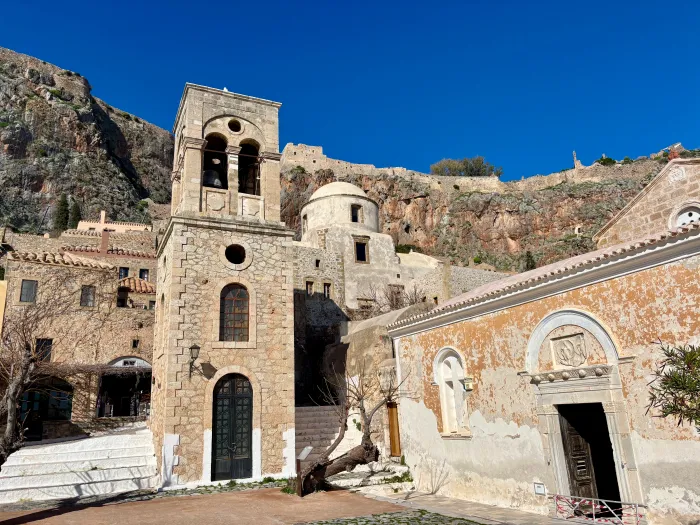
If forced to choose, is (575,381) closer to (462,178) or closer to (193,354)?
(193,354)

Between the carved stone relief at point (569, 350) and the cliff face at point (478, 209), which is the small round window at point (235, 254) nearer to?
the carved stone relief at point (569, 350)

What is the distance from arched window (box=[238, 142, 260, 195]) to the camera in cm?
1631

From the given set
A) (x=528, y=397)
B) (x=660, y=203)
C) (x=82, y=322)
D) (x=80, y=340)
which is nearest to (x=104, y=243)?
(x=82, y=322)

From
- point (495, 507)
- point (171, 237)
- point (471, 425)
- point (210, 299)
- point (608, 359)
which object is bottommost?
point (495, 507)

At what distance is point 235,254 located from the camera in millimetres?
14852

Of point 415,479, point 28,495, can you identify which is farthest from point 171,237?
point 415,479

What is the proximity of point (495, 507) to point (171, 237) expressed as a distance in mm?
10509

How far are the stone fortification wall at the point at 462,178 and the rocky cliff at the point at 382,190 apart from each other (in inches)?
5.2

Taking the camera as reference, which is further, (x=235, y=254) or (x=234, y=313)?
(x=235, y=254)

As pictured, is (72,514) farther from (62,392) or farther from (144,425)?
(62,392)

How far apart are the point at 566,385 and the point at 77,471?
11.2 metres

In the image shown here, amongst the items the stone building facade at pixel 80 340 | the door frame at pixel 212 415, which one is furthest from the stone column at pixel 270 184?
the stone building facade at pixel 80 340

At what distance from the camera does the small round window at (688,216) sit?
11656 millimetres

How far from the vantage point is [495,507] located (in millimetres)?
9492
